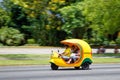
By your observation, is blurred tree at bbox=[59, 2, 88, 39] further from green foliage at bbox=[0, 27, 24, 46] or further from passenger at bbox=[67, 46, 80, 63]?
passenger at bbox=[67, 46, 80, 63]

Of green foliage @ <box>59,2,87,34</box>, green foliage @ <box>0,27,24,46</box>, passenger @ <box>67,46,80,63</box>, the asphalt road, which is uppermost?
green foliage @ <box>59,2,87,34</box>

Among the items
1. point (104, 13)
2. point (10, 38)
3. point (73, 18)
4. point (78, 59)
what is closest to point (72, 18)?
point (73, 18)

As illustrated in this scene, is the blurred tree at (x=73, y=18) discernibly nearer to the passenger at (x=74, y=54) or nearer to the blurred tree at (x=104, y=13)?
the blurred tree at (x=104, y=13)

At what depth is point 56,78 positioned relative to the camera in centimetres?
1922

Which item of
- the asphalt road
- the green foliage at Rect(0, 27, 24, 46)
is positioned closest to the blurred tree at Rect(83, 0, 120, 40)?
the green foliage at Rect(0, 27, 24, 46)

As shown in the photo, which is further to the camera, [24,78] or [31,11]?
[31,11]

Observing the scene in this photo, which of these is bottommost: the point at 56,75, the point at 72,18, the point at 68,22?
the point at 56,75

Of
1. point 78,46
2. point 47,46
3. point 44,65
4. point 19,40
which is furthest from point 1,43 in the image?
point 78,46

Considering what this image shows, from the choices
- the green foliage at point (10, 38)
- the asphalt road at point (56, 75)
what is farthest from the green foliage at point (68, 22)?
the asphalt road at point (56, 75)

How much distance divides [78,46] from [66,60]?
3.90ft

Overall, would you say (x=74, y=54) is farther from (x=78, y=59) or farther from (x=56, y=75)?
(x=56, y=75)

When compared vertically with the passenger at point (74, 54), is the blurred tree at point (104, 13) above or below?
above

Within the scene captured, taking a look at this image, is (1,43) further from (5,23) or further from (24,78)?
(24,78)

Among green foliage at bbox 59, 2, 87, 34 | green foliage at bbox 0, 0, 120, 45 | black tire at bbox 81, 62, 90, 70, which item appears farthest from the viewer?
green foliage at bbox 59, 2, 87, 34
